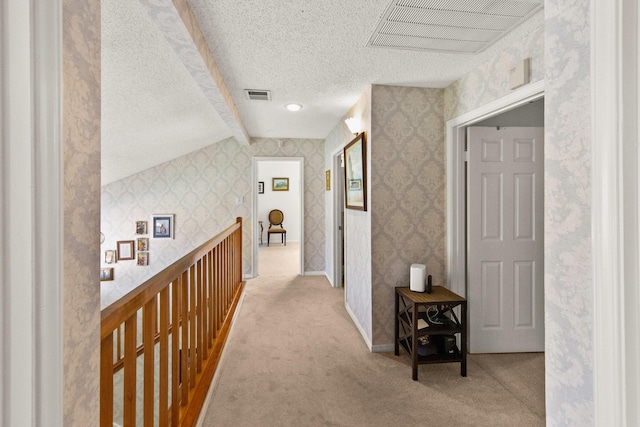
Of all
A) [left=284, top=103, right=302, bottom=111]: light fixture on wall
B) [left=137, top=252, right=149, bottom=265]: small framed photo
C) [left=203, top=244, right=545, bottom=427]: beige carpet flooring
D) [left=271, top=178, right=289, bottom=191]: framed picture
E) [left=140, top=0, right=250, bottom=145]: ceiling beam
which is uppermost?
[left=284, top=103, right=302, bottom=111]: light fixture on wall

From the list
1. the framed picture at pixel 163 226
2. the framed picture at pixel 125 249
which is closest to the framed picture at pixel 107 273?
the framed picture at pixel 125 249

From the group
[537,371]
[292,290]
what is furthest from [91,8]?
[292,290]

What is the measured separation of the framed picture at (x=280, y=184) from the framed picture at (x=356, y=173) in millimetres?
5860

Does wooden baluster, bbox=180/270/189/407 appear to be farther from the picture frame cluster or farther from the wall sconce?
the picture frame cluster

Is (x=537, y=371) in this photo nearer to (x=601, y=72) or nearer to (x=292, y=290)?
(x=601, y=72)

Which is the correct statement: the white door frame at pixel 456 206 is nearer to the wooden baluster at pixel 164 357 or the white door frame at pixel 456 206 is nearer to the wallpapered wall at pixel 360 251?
the wallpapered wall at pixel 360 251

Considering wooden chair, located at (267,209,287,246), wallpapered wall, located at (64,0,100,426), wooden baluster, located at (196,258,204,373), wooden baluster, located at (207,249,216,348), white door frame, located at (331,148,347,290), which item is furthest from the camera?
wooden chair, located at (267,209,287,246)

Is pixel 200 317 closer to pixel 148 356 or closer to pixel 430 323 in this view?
pixel 148 356

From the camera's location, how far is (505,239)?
8.52 feet

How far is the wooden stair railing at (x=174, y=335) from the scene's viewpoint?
0.98m

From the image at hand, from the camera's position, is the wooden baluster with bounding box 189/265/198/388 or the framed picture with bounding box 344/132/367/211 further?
the framed picture with bounding box 344/132/367/211

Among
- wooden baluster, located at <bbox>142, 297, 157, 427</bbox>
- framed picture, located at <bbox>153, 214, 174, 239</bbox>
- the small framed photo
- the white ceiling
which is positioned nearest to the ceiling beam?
the white ceiling

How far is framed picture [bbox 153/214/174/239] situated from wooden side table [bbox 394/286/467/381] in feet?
12.4

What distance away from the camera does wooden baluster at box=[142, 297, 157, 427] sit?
1.24 meters
